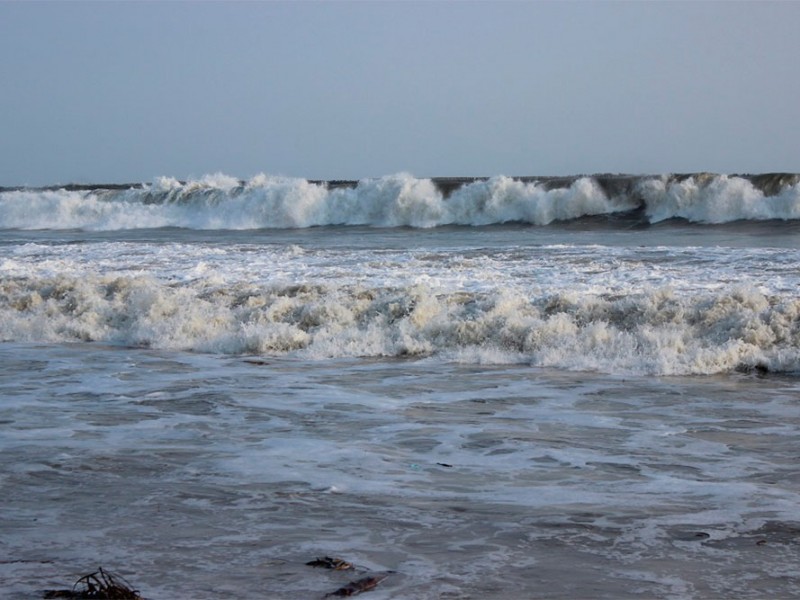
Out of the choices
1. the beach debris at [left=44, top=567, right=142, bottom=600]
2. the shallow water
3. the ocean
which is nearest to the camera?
the beach debris at [left=44, top=567, right=142, bottom=600]

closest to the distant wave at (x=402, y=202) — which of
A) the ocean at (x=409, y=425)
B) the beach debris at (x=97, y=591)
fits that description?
the ocean at (x=409, y=425)

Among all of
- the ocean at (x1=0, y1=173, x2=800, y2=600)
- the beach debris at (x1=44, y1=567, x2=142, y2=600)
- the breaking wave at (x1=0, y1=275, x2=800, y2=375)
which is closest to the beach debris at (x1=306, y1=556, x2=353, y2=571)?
the ocean at (x1=0, y1=173, x2=800, y2=600)

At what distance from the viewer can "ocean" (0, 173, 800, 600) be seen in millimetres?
3979

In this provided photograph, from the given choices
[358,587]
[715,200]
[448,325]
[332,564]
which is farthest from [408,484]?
[715,200]

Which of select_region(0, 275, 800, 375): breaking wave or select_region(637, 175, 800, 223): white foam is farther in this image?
select_region(637, 175, 800, 223): white foam

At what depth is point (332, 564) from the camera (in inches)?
155

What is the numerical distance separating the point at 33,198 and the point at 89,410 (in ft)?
125

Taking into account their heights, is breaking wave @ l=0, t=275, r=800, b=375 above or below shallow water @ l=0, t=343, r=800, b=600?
above

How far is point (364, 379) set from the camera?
8.53m

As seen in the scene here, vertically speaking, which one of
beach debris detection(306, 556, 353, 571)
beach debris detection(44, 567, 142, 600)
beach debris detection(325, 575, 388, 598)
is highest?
beach debris detection(44, 567, 142, 600)

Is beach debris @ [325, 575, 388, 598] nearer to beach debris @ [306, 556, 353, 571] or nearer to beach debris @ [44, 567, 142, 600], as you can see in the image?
beach debris @ [306, 556, 353, 571]

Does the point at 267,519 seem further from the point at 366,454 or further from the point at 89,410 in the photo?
the point at 89,410

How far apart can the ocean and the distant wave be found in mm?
11147

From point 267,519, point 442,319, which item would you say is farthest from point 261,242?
point 267,519
